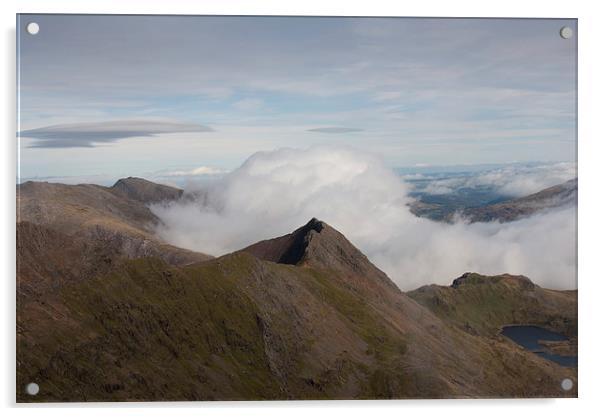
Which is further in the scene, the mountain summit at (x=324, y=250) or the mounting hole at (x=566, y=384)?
the mountain summit at (x=324, y=250)

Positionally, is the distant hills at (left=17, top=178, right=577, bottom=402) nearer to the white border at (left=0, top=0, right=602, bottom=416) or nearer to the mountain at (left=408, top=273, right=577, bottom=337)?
the mountain at (left=408, top=273, right=577, bottom=337)

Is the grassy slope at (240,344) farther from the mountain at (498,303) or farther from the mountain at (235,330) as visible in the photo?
the mountain at (498,303)

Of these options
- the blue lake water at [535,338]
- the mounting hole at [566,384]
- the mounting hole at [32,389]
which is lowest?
the mounting hole at [566,384]

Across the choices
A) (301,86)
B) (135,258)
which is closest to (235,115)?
(301,86)

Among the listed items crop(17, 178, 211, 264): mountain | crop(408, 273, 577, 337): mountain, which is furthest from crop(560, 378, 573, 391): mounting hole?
crop(17, 178, 211, 264): mountain

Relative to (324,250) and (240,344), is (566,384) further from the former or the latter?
(240,344)
